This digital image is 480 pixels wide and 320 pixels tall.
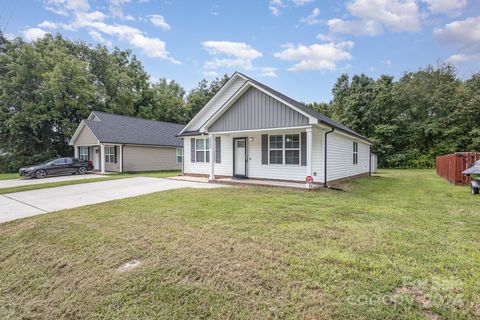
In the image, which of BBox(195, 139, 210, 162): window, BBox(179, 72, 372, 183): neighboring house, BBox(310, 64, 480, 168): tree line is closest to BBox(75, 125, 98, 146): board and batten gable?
BBox(195, 139, 210, 162): window

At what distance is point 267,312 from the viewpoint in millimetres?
2469

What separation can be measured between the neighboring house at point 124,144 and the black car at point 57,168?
1327 millimetres

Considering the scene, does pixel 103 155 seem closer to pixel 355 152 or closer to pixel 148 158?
pixel 148 158

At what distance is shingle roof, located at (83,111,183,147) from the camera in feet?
65.6

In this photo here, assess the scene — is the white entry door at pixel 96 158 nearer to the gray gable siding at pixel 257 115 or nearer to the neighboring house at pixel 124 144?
the neighboring house at pixel 124 144

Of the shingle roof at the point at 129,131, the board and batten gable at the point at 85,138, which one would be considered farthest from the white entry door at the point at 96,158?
the shingle roof at the point at 129,131

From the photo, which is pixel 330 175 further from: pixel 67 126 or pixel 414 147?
pixel 67 126

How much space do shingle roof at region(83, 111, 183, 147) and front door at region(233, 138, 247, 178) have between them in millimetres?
9607

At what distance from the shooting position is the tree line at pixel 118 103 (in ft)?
75.4

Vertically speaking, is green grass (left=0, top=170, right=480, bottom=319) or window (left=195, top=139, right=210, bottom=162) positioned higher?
window (left=195, top=139, right=210, bottom=162)

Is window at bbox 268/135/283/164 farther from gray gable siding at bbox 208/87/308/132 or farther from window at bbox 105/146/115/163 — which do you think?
window at bbox 105/146/115/163

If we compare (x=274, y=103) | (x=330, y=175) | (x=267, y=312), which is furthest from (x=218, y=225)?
(x=330, y=175)

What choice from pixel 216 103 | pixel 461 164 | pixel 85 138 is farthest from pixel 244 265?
pixel 85 138

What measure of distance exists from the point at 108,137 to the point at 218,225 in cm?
1766
